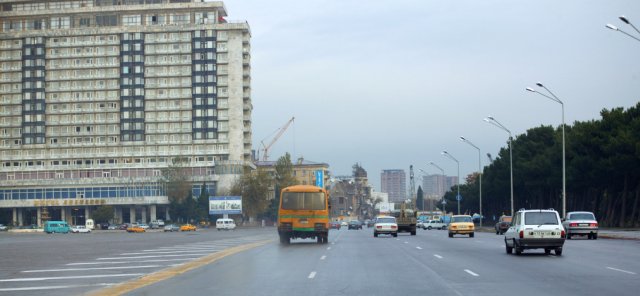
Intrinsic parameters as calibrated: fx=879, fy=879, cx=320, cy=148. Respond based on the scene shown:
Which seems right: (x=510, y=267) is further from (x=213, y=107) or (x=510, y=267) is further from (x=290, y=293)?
(x=213, y=107)

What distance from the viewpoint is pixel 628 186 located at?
8138cm

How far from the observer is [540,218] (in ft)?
96.9

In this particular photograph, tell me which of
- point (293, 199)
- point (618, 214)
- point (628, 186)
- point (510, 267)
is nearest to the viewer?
point (510, 267)

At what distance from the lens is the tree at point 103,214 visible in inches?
5837

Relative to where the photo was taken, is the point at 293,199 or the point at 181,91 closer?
the point at 293,199

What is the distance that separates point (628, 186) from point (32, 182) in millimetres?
111437

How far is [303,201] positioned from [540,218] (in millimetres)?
17008

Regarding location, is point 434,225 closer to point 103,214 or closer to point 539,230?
point 103,214

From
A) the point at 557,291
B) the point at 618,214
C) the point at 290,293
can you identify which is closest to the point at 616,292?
the point at 557,291

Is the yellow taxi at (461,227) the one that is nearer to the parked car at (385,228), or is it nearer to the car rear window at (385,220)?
the parked car at (385,228)

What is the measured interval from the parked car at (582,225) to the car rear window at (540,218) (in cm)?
2253

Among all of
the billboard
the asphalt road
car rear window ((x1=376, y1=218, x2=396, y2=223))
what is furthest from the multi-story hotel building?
the asphalt road

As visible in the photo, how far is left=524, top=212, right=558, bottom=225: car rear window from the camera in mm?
29428

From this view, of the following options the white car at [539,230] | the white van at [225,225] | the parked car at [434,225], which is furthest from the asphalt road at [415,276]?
the white van at [225,225]
